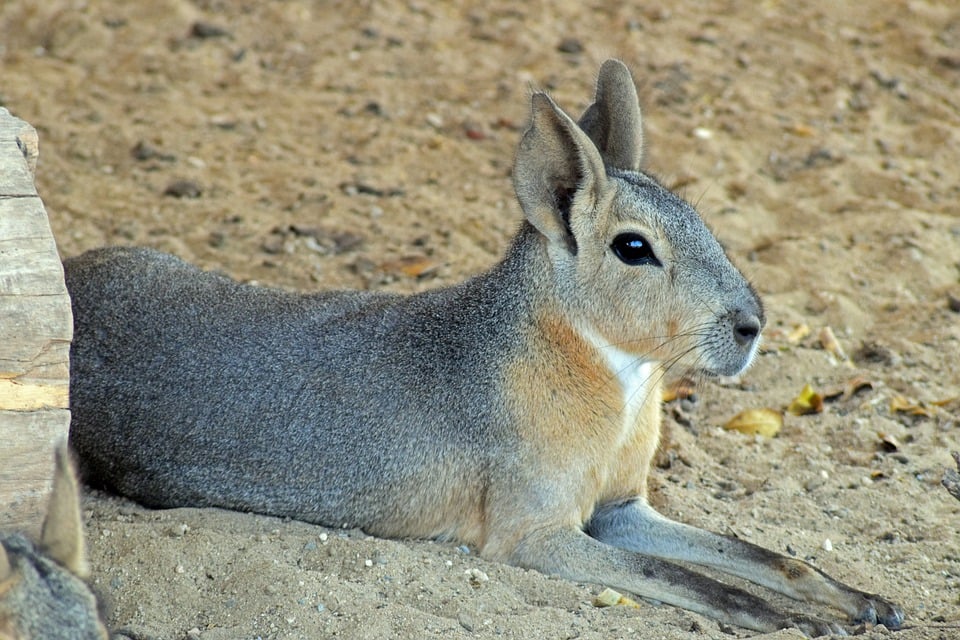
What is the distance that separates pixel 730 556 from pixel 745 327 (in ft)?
2.34

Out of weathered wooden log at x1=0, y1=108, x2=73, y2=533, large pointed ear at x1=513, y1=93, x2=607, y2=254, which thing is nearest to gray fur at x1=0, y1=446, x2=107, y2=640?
weathered wooden log at x1=0, y1=108, x2=73, y2=533

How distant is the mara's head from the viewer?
143 inches

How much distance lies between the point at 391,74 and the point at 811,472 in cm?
386

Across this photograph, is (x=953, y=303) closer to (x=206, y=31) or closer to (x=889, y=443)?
(x=889, y=443)

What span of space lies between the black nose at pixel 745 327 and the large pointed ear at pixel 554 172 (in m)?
0.52

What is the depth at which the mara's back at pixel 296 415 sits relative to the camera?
150 inches

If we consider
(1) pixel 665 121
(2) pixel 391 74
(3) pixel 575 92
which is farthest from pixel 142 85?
(1) pixel 665 121

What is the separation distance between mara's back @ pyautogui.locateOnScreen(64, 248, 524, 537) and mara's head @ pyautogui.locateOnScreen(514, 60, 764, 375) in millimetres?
306

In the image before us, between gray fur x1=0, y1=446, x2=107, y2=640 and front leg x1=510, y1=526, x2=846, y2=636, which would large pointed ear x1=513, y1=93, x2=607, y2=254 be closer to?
front leg x1=510, y1=526, x2=846, y2=636

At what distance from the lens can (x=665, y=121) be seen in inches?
272

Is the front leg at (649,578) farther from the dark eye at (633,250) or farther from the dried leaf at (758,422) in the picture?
the dried leaf at (758,422)

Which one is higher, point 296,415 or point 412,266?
point 296,415

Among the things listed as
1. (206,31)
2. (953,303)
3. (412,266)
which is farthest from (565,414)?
(206,31)

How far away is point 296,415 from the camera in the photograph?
3.80 meters
